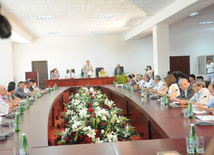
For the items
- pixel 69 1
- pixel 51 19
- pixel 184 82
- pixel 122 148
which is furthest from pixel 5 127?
pixel 51 19

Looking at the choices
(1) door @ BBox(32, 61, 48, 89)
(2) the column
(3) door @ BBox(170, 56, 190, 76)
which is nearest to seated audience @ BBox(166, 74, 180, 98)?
(2) the column

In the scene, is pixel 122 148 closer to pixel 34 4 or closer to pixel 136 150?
pixel 136 150

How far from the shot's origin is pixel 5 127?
260 cm

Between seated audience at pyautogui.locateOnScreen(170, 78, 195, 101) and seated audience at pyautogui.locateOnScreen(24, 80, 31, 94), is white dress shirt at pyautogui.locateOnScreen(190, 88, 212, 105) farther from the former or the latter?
seated audience at pyautogui.locateOnScreen(24, 80, 31, 94)

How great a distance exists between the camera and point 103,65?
12578mm

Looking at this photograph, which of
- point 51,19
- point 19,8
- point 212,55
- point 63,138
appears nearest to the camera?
point 63,138

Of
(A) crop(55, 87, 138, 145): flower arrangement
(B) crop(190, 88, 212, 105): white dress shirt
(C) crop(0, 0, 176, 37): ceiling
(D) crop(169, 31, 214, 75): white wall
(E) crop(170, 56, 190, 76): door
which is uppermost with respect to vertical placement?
(C) crop(0, 0, 176, 37): ceiling

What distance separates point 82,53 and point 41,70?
2.25 metres

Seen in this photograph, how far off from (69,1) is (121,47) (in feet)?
23.4

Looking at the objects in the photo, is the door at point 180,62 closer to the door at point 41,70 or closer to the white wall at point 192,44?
the white wall at point 192,44

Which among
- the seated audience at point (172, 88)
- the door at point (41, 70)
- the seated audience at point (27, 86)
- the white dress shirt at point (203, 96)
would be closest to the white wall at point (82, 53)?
the door at point (41, 70)

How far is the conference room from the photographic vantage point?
2195mm

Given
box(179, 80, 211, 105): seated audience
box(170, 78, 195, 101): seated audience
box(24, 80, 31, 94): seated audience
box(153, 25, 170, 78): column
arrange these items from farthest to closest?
box(153, 25, 170, 78): column → box(24, 80, 31, 94): seated audience → box(170, 78, 195, 101): seated audience → box(179, 80, 211, 105): seated audience

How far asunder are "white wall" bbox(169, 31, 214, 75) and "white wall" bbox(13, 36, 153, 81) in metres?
1.32
